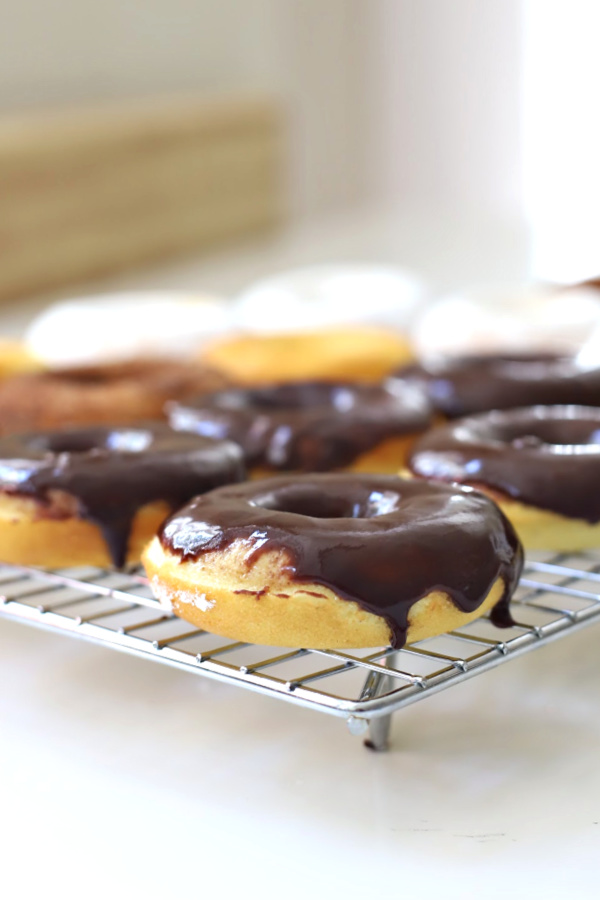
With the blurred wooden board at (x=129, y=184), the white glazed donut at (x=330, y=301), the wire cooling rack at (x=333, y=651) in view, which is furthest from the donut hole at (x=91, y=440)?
the blurred wooden board at (x=129, y=184)

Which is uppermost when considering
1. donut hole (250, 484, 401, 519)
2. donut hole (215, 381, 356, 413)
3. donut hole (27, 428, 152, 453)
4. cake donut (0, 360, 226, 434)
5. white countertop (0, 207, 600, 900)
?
donut hole (250, 484, 401, 519)

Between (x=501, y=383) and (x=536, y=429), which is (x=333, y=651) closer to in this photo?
(x=536, y=429)

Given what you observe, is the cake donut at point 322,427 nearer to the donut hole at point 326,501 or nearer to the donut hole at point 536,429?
the donut hole at point 536,429

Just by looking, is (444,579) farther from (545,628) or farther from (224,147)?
(224,147)

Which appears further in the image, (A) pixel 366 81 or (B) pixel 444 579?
(A) pixel 366 81

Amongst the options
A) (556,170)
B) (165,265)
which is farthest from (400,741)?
(556,170)

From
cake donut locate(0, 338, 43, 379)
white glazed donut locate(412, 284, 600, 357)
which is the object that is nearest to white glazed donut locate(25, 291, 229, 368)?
cake donut locate(0, 338, 43, 379)

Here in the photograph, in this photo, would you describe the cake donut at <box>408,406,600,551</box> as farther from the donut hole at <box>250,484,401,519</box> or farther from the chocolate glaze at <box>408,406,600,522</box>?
the donut hole at <box>250,484,401,519</box>
